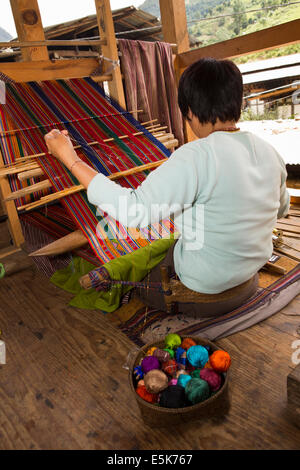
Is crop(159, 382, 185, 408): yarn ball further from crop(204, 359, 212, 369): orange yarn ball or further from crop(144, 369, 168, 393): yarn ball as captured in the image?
crop(204, 359, 212, 369): orange yarn ball

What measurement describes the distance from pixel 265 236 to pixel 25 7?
2.20 metres

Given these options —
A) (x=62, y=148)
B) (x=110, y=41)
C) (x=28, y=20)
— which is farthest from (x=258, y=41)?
(x=62, y=148)

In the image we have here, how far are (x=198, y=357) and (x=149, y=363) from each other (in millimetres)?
185

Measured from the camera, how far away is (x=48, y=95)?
7.96ft

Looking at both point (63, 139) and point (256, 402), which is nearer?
point (256, 402)

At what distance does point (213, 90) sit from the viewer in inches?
47.8

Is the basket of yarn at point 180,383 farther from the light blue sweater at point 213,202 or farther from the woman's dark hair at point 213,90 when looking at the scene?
the woman's dark hair at point 213,90

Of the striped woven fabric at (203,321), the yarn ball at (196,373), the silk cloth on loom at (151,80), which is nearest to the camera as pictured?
the yarn ball at (196,373)

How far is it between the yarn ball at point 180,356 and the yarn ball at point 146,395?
18cm

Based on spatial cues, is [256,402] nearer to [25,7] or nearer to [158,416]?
[158,416]

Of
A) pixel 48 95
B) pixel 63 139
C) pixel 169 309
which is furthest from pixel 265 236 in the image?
pixel 48 95

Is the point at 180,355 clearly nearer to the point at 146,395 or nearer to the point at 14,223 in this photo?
the point at 146,395

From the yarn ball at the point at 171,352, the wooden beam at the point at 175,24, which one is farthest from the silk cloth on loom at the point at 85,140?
the wooden beam at the point at 175,24

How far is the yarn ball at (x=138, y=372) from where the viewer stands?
1246 millimetres
